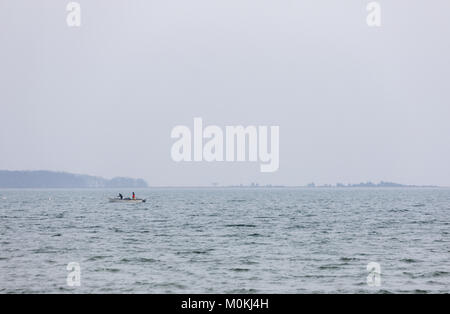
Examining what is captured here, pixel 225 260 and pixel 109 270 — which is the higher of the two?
pixel 109 270

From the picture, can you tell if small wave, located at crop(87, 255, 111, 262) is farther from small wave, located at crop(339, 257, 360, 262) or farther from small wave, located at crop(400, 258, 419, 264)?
small wave, located at crop(400, 258, 419, 264)

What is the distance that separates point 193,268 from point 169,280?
3891mm

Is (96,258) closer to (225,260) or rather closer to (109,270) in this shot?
(109,270)

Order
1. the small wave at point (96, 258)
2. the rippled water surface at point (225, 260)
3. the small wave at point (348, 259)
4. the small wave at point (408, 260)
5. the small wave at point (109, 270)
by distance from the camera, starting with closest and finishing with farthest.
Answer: the rippled water surface at point (225, 260)
the small wave at point (109, 270)
the small wave at point (408, 260)
the small wave at point (348, 259)
the small wave at point (96, 258)

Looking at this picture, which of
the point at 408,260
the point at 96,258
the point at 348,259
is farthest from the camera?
the point at 96,258

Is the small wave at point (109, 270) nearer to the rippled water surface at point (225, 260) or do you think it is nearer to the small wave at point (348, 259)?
the rippled water surface at point (225, 260)

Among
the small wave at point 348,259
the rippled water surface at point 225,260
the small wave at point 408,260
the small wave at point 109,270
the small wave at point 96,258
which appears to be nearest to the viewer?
the rippled water surface at point 225,260

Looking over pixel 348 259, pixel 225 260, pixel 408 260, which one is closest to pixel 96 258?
pixel 225 260

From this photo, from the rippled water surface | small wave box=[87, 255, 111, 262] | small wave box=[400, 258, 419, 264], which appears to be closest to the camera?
the rippled water surface

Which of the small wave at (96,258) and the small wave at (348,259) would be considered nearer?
the small wave at (348,259)

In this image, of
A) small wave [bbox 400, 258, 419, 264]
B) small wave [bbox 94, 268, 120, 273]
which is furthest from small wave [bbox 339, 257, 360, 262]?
small wave [bbox 94, 268, 120, 273]

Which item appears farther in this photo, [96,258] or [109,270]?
[96,258]

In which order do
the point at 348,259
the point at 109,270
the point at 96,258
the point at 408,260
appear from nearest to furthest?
the point at 109,270 < the point at 408,260 < the point at 348,259 < the point at 96,258

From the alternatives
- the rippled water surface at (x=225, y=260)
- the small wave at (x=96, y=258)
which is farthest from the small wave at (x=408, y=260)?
the small wave at (x=96, y=258)
